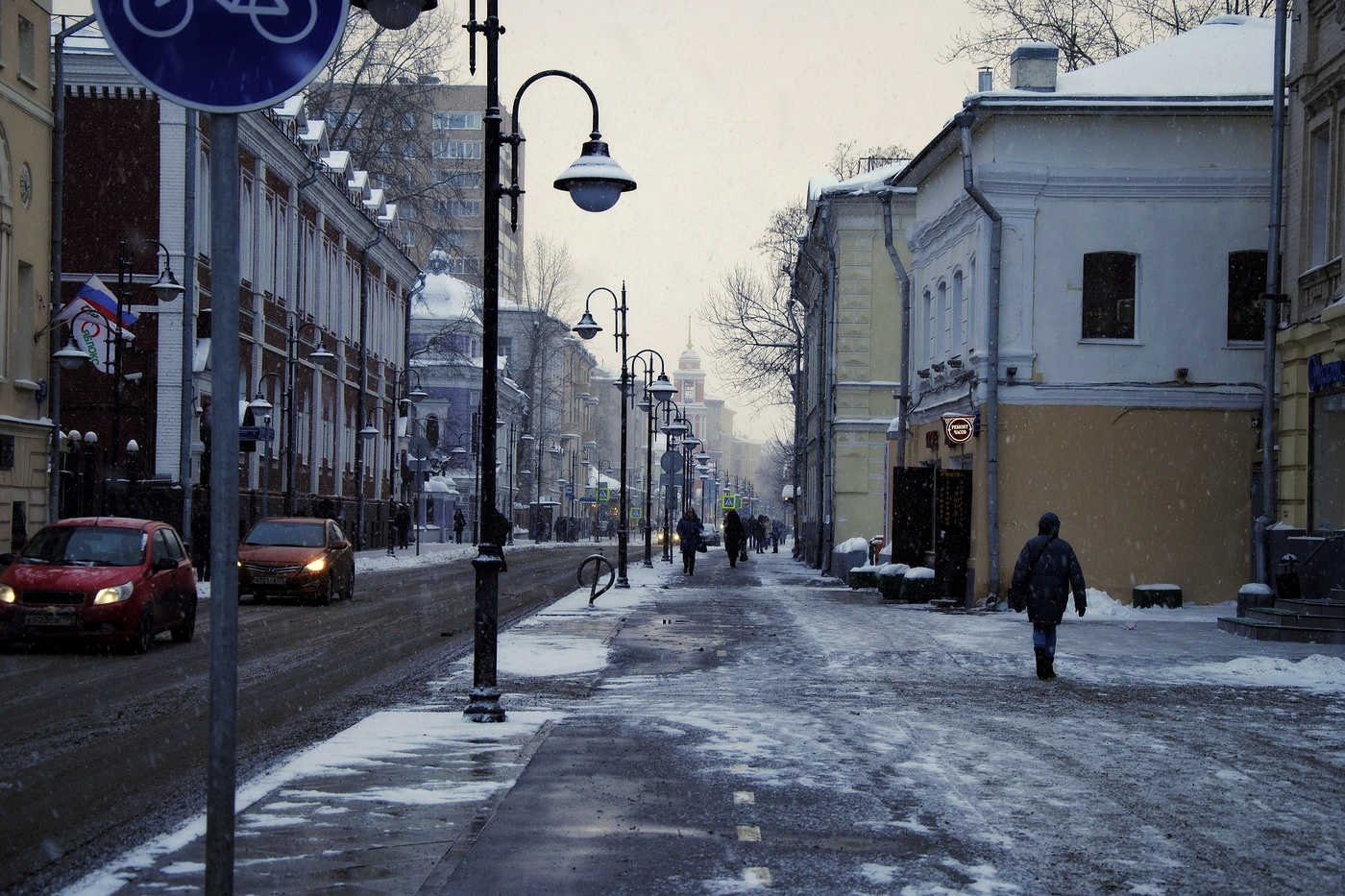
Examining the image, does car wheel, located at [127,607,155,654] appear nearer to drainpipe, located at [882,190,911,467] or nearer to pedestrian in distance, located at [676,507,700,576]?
drainpipe, located at [882,190,911,467]

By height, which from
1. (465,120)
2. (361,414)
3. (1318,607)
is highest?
(465,120)

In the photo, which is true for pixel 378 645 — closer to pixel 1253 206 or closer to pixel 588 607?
pixel 588 607

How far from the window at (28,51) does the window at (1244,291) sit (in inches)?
853

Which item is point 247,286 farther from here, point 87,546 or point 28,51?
point 87,546

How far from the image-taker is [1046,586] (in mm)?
15258

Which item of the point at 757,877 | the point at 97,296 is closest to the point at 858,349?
the point at 97,296

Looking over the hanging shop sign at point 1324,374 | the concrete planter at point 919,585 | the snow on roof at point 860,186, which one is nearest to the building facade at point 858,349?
the snow on roof at point 860,186

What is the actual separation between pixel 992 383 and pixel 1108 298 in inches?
105

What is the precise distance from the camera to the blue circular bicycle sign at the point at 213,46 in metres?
3.96

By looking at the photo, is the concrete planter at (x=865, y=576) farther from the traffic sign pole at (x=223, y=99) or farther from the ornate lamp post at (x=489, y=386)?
the traffic sign pole at (x=223, y=99)

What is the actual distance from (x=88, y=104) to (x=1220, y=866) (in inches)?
1399

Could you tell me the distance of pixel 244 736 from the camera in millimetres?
10703

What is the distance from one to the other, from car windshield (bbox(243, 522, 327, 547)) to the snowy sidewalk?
39.2 ft

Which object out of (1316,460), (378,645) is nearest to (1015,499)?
(1316,460)
